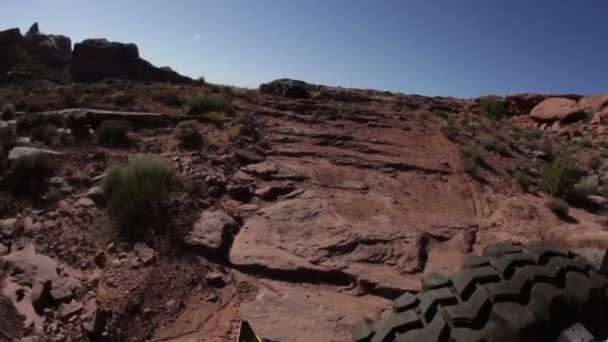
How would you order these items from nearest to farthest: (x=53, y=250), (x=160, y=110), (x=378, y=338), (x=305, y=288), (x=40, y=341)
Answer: (x=378, y=338) → (x=40, y=341) → (x=305, y=288) → (x=53, y=250) → (x=160, y=110)

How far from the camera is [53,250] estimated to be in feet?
17.3

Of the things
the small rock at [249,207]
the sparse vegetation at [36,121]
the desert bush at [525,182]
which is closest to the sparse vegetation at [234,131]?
the small rock at [249,207]

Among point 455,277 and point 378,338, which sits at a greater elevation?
point 455,277

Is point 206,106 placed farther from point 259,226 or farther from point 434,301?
point 434,301

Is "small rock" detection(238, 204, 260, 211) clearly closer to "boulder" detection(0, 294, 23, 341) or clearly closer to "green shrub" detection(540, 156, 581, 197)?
"boulder" detection(0, 294, 23, 341)

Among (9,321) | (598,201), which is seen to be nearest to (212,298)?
(9,321)

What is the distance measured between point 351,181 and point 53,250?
5131mm

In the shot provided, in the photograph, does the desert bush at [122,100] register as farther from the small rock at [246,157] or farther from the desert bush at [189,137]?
the small rock at [246,157]

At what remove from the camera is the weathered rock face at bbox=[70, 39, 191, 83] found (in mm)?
43000

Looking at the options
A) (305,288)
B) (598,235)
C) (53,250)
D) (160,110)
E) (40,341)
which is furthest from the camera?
(160,110)

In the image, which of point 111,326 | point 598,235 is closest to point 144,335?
point 111,326

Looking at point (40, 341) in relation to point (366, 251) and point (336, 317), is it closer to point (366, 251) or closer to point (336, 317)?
point (336, 317)

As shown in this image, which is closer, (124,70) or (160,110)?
(160,110)

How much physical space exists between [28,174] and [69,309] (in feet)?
12.5
